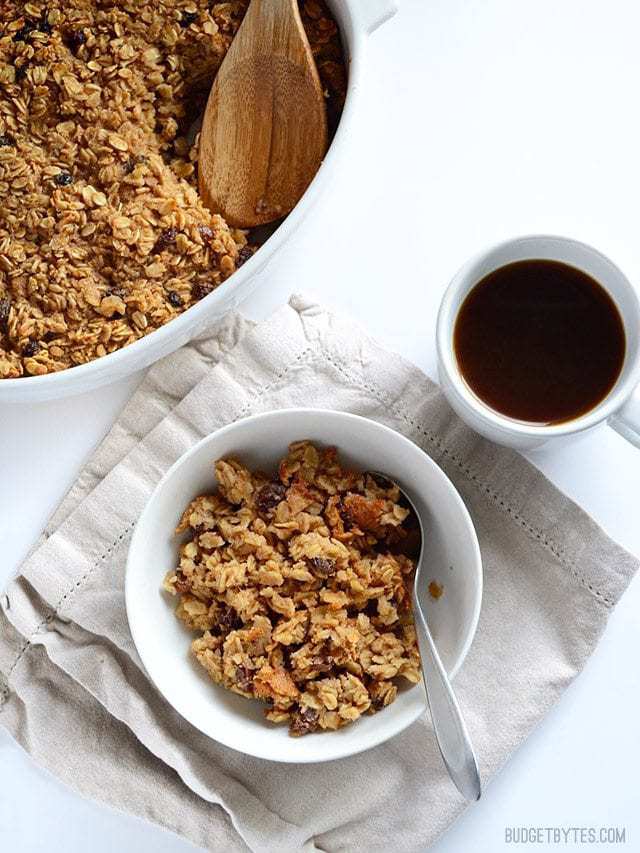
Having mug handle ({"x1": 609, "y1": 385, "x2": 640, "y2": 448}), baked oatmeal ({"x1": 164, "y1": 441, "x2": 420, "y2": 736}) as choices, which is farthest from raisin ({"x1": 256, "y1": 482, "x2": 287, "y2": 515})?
mug handle ({"x1": 609, "y1": 385, "x2": 640, "y2": 448})

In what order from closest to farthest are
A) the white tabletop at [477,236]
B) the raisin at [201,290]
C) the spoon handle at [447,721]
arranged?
the spoon handle at [447,721] → the raisin at [201,290] → the white tabletop at [477,236]

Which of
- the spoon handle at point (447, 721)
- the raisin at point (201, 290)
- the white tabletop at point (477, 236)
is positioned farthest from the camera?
the white tabletop at point (477, 236)

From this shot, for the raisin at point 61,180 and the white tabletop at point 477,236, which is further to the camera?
the white tabletop at point 477,236

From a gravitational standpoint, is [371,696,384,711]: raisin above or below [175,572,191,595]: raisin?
below

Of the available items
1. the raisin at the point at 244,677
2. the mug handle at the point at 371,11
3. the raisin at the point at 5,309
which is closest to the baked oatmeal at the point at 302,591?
the raisin at the point at 244,677

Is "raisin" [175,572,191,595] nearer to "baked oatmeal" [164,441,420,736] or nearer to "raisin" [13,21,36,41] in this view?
"baked oatmeal" [164,441,420,736]

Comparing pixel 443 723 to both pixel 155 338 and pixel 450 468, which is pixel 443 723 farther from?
pixel 155 338

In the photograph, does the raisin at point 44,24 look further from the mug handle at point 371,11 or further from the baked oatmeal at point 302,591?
the baked oatmeal at point 302,591
